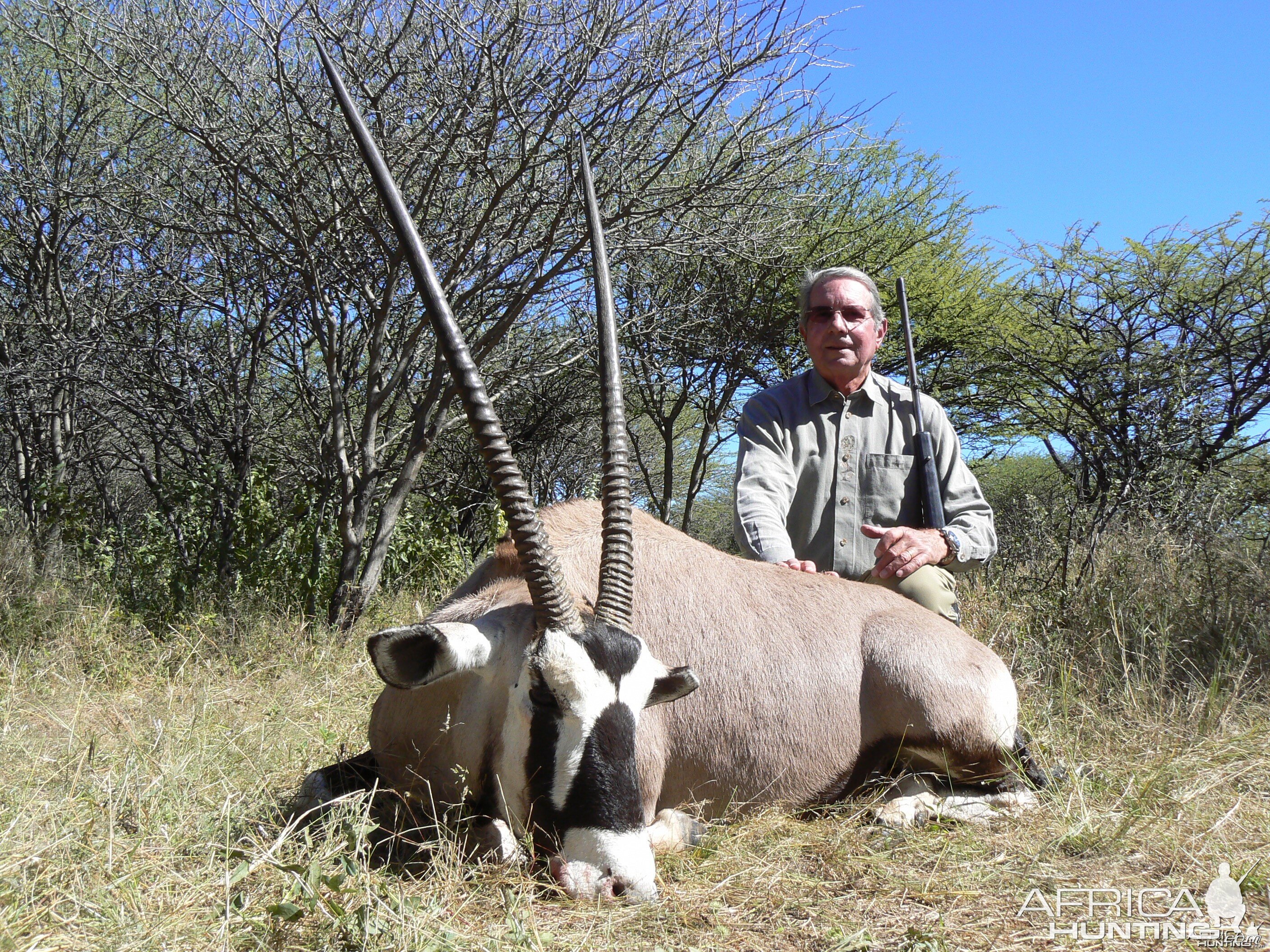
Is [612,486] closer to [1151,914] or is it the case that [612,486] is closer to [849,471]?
[1151,914]

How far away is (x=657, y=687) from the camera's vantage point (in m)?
2.62

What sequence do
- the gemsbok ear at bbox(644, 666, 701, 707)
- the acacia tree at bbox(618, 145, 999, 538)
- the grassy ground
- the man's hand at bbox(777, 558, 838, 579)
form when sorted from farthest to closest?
the acacia tree at bbox(618, 145, 999, 538), the man's hand at bbox(777, 558, 838, 579), the gemsbok ear at bbox(644, 666, 701, 707), the grassy ground

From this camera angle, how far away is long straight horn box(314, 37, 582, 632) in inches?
96.7

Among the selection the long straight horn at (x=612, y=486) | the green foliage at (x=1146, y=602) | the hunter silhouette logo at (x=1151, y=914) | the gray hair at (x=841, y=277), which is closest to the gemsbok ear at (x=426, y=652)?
the long straight horn at (x=612, y=486)

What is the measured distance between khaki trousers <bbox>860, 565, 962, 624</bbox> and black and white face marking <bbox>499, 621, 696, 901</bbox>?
6.24 feet

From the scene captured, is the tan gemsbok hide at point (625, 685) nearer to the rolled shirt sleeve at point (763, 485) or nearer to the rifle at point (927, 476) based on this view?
the rolled shirt sleeve at point (763, 485)

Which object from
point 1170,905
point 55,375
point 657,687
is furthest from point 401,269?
point 1170,905

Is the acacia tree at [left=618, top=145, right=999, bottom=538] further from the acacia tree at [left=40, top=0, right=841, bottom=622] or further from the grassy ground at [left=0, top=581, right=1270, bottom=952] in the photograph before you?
the grassy ground at [left=0, top=581, right=1270, bottom=952]

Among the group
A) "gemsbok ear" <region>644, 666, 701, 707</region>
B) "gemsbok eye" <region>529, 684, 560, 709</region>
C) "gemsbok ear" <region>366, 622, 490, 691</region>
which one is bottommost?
"gemsbok ear" <region>644, 666, 701, 707</region>

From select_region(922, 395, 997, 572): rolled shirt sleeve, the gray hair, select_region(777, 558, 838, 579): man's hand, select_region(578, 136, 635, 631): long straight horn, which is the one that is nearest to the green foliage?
select_region(922, 395, 997, 572): rolled shirt sleeve

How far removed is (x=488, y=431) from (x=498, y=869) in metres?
1.12

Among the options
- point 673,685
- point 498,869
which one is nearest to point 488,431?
point 673,685

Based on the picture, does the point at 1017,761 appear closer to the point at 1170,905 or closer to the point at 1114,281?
the point at 1170,905

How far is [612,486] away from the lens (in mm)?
2752
